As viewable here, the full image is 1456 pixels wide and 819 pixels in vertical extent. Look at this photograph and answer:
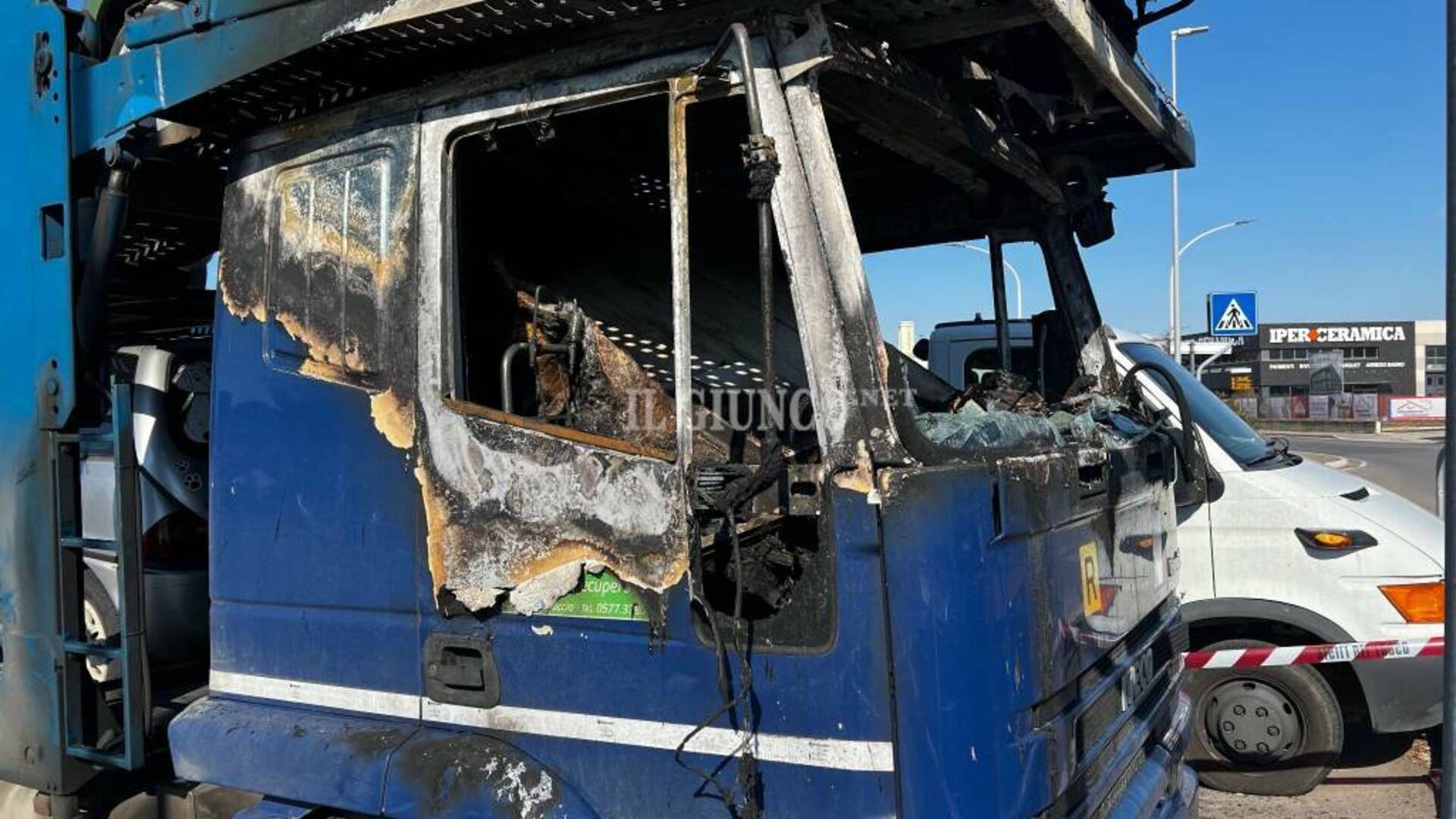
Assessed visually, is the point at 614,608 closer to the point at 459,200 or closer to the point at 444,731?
the point at 444,731

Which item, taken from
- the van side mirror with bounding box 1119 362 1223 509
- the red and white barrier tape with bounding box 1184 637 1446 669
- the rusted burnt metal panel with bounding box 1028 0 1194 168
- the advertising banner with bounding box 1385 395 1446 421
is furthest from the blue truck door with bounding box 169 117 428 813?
the advertising banner with bounding box 1385 395 1446 421

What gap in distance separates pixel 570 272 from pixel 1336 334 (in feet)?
247

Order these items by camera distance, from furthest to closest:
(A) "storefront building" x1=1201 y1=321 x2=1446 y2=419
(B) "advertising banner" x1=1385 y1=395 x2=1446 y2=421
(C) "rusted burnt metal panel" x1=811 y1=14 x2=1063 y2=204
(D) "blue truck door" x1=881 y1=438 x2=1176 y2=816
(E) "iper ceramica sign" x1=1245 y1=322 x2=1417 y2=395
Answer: (E) "iper ceramica sign" x1=1245 y1=322 x2=1417 y2=395 → (A) "storefront building" x1=1201 y1=321 x2=1446 y2=419 → (B) "advertising banner" x1=1385 y1=395 x2=1446 y2=421 → (C) "rusted burnt metal panel" x1=811 y1=14 x2=1063 y2=204 → (D) "blue truck door" x1=881 y1=438 x2=1176 y2=816

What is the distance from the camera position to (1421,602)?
4.85 m

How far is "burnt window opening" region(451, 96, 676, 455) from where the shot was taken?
2619 mm

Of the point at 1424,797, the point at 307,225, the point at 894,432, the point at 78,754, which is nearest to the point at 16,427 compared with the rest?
the point at 78,754

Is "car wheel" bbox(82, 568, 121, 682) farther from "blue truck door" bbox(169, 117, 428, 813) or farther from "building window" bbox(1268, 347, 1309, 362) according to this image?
"building window" bbox(1268, 347, 1309, 362)

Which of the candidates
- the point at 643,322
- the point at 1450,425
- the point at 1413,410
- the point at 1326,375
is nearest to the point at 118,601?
the point at 643,322

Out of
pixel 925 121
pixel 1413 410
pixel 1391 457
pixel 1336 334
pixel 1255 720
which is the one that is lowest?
pixel 1391 457

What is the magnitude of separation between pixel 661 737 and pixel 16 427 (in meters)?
2.31

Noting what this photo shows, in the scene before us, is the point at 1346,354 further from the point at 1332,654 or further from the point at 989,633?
the point at 989,633

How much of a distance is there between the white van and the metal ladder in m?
3.56

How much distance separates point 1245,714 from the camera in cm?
514

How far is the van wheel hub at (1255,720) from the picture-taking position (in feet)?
16.8
